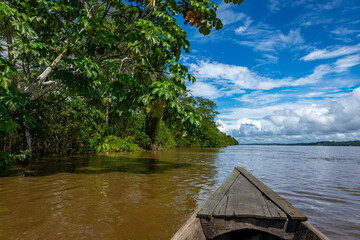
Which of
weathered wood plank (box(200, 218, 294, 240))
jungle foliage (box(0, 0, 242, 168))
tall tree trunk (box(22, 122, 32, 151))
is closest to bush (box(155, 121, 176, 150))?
jungle foliage (box(0, 0, 242, 168))

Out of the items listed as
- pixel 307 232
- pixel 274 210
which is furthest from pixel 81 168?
pixel 307 232

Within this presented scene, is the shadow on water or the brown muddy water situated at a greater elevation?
the shadow on water

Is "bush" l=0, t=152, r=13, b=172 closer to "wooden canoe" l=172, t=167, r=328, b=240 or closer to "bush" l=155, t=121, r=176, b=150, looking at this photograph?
"wooden canoe" l=172, t=167, r=328, b=240

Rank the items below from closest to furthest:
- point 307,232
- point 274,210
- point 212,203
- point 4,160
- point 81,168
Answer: point 307,232
point 274,210
point 212,203
point 4,160
point 81,168

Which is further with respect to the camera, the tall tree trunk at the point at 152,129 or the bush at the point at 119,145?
the tall tree trunk at the point at 152,129

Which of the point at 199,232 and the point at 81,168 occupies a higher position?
the point at 199,232

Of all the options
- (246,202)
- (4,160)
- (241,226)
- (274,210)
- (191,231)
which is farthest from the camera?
(4,160)

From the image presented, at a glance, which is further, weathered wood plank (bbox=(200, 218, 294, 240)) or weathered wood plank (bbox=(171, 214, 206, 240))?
weathered wood plank (bbox=(200, 218, 294, 240))

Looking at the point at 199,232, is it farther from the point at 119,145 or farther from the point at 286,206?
the point at 119,145

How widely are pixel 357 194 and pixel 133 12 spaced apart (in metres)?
9.14

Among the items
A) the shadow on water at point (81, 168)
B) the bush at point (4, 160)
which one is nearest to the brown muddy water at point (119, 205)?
the bush at point (4, 160)

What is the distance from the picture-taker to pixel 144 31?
571 cm

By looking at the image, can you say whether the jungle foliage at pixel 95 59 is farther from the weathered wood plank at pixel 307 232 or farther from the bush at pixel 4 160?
the weathered wood plank at pixel 307 232

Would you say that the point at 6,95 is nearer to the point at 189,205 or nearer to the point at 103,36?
the point at 103,36
